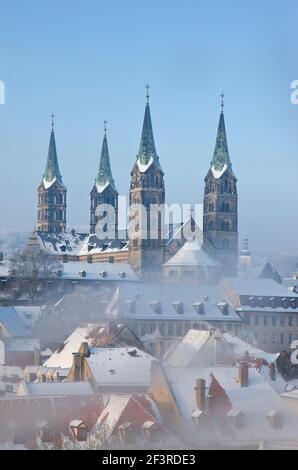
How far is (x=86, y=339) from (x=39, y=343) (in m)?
3.20

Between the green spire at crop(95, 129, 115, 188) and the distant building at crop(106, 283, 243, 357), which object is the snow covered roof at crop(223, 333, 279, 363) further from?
the green spire at crop(95, 129, 115, 188)

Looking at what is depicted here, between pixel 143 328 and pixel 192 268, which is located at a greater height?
pixel 192 268

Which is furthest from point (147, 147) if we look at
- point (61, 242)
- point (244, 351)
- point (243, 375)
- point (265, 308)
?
point (243, 375)

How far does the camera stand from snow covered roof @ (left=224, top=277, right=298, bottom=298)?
3488 cm

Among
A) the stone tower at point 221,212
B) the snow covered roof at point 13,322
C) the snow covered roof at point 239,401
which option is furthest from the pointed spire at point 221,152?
the snow covered roof at point 239,401

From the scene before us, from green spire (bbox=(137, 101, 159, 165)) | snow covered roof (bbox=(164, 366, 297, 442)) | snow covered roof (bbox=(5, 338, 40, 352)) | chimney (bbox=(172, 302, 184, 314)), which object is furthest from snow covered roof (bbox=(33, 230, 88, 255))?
snow covered roof (bbox=(164, 366, 297, 442))

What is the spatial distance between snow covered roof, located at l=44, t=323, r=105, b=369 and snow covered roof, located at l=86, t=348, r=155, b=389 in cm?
184

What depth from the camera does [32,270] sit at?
37031 mm

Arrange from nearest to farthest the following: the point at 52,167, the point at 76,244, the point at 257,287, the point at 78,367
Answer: the point at 78,367, the point at 257,287, the point at 52,167, the point at 76,244

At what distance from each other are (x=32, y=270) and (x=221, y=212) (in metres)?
10.3

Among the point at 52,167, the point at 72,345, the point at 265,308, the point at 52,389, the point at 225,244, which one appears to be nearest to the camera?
the point at 52,389

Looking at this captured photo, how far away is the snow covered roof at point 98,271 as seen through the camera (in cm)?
4062

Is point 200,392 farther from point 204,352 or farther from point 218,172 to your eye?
point 218,172

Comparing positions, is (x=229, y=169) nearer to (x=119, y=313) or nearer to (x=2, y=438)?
(x=119, y=313)
